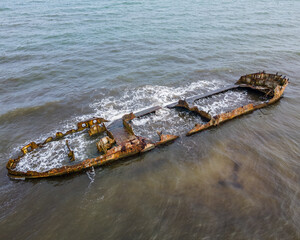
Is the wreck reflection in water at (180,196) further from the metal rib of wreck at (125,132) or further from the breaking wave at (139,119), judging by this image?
the breaking wave at (139,119)

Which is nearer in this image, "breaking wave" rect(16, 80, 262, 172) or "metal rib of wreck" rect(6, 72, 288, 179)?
"metal rib of wreck" rect(6, 72, 288, 179)

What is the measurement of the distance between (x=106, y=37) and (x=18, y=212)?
108 ft

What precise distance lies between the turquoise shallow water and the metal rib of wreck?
0.58 m

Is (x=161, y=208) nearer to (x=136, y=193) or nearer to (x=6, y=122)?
(x=136, y=193)

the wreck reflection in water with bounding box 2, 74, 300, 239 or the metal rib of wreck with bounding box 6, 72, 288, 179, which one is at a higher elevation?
the metal rib of wreck with bounding box 6, 72, 288, 179

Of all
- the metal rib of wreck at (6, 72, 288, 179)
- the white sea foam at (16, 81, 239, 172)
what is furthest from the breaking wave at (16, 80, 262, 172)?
the metal rib of wreck at (6, 72, 288, 179)

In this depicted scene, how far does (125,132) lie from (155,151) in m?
2.61

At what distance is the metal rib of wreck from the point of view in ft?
34.8

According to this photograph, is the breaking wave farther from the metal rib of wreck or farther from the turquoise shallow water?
the metal rib of wreck

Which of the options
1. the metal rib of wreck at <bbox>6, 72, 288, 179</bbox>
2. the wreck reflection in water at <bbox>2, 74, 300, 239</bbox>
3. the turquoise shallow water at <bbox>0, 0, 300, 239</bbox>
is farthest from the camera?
the metal rib of wreck at <bbox>6, 72, 288, 179</bbox>

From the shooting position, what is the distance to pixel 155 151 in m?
12.3

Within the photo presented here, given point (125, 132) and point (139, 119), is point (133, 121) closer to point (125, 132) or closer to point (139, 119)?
point (139, 119)

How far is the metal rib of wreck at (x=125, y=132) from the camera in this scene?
10.6m

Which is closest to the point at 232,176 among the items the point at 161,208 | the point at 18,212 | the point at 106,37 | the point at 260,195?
the point at 260,195
